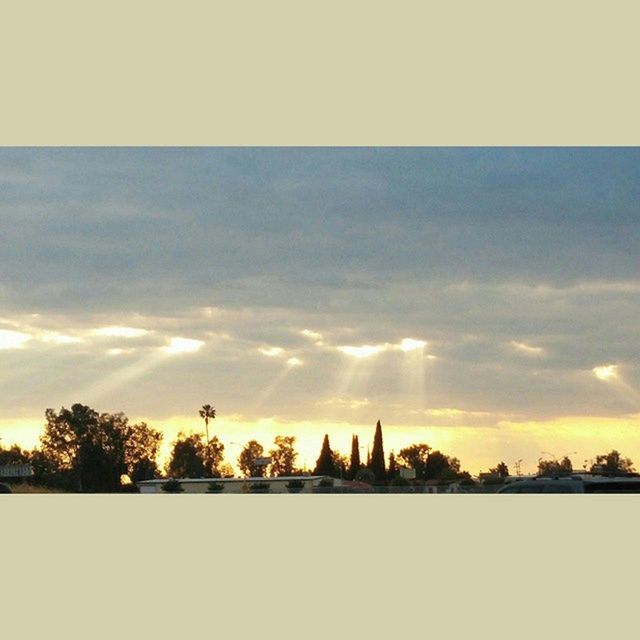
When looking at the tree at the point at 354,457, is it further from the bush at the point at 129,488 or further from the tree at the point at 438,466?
the bush at the point at 129,488

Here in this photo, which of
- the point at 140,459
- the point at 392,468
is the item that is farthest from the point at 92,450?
the point at 392,468

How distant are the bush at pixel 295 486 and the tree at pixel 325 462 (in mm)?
33173

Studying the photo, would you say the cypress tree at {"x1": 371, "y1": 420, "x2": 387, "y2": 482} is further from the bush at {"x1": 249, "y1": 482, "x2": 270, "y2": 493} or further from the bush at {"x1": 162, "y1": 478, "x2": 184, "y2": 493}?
the bush at {"x1": 162, "y1": 478, "x2": 184, "y2": 493}

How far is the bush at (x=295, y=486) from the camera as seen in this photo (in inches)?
4154

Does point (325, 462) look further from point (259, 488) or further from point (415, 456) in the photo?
point (259, 488)

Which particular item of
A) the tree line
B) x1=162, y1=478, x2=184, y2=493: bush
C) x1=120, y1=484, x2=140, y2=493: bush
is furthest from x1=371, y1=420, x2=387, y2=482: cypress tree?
x1=162, y1=478, x2=184, y2=493: bush

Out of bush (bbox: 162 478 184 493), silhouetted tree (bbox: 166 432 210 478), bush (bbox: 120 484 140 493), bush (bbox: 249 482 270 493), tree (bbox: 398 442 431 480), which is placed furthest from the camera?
tree (bbox: 398 442 431 480)

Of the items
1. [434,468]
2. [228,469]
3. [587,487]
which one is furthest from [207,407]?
[587,487]

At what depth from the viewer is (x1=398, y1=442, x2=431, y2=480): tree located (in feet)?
552

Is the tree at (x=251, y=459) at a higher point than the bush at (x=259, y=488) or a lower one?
higher

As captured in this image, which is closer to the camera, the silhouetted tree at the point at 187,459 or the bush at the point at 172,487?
the bush at the point at 172,487

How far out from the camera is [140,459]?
13912 centimetres

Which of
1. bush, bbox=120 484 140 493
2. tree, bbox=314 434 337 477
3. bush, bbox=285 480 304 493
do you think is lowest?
bush, bbox=285 480 304 493

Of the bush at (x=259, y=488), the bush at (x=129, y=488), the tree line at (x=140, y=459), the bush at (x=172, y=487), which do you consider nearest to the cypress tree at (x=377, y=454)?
the tree line at (x=140, y=459)
